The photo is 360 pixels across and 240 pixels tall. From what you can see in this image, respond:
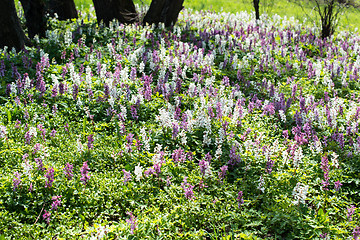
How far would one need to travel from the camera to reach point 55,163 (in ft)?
17.5

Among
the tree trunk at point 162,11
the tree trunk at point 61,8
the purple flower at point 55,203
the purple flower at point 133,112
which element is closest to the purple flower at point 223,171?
the purple flower at point 133,112

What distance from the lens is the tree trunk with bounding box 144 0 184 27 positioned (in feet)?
41.5

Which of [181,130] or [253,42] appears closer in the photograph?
[181,130]

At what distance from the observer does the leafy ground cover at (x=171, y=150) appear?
4.54 meters

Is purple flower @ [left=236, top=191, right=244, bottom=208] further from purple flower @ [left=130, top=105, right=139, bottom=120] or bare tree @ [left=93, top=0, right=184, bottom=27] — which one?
bare tree @ [left=93, top=0, right=184, bottom=27]

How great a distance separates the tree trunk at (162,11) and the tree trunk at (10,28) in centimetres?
488

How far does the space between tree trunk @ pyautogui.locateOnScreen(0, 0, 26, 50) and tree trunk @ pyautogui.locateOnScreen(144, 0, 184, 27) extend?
4.88m

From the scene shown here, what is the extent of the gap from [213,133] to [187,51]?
3.91 meters

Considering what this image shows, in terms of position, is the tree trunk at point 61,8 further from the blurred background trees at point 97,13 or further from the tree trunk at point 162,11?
the tree trunk at point 162,11

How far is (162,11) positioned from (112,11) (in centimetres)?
183

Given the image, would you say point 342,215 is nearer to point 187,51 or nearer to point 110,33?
point 187,51

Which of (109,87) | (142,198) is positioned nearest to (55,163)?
(142,198)

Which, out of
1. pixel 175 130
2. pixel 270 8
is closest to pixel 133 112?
pixel 175 130

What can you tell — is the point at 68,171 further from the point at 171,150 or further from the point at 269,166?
the point at 269,166
